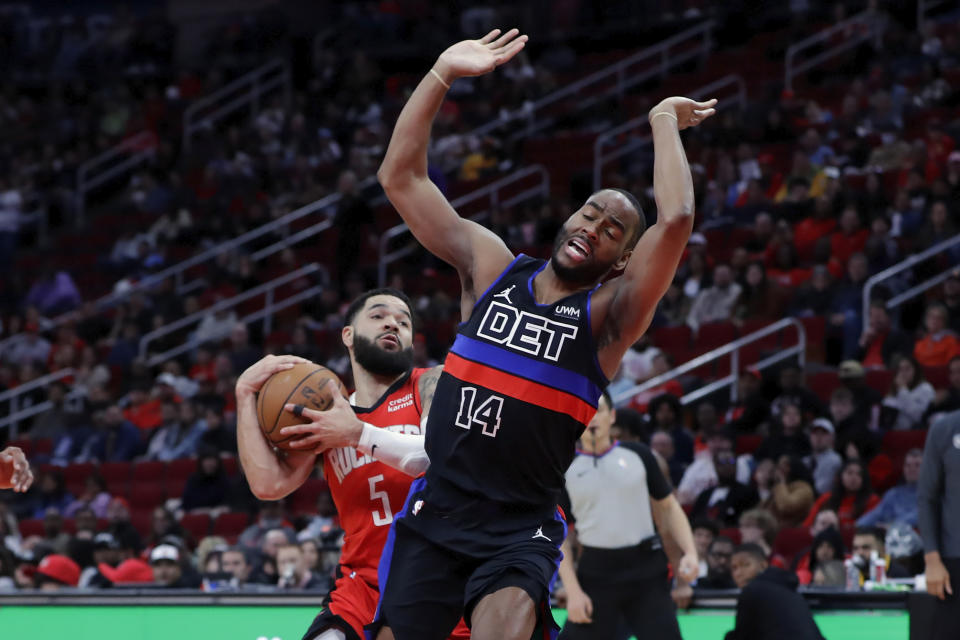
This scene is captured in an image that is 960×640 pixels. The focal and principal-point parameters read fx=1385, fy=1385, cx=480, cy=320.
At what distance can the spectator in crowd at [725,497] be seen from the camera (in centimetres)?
1073

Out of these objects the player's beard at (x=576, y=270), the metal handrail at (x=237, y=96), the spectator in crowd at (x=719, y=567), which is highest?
the player's beard at (x=576, y=270)

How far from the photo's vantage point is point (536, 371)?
4.28 metres

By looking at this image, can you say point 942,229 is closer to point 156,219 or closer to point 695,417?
point 695,417

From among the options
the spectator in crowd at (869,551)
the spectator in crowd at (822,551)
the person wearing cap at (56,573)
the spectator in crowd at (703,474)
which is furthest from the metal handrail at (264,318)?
the spectator in crowd at (869,551)

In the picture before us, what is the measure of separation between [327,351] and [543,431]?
11.4 metres

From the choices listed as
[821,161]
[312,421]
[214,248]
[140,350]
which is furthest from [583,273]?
[214,248]

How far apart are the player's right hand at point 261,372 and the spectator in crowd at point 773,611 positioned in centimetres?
321

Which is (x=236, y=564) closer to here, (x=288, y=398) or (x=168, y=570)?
(x=168, y=570)

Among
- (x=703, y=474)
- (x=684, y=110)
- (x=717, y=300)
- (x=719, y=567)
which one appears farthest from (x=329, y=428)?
(x=717, y=300)

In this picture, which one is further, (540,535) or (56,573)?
(56,573)

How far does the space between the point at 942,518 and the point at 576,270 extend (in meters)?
3.29

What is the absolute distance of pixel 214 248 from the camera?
62.6 ft

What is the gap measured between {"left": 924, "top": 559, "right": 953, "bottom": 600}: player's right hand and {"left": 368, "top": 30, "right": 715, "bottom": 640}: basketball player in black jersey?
2.88 metres

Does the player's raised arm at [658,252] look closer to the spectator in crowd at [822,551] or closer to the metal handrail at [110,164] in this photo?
the spectator in crowd at [822,551]
